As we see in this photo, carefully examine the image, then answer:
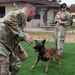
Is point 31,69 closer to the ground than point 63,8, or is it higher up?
A: closer to the ground

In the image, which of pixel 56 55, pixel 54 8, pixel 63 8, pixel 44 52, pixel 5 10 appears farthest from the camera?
pixel 54 8

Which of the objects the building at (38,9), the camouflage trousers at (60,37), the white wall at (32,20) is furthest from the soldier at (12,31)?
the white wall at (32,20)

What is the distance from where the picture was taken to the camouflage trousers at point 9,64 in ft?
17.3

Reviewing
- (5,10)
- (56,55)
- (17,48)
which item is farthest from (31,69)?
(5,10)

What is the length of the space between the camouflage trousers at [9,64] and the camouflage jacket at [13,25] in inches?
13.2

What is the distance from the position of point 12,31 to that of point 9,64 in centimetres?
82

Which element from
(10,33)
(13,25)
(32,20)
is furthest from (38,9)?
(13,25)

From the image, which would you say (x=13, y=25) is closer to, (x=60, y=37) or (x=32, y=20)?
→ (x=60, y=37)

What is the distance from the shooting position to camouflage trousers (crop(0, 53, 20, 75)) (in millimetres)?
5273

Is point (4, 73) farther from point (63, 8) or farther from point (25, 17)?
point (63, 8)

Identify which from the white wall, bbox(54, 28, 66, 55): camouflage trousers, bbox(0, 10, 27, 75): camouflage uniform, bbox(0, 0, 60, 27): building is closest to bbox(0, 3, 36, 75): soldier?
bbox(0, 10, 27, 75): camouflage uniform

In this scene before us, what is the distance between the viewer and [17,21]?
514 centimetres

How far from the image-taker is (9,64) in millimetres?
5656

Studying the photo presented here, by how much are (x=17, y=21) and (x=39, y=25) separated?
3230 centimetres
